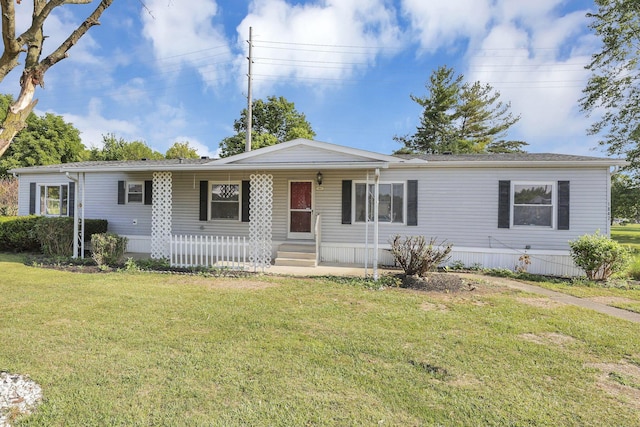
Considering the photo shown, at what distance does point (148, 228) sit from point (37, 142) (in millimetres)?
22737

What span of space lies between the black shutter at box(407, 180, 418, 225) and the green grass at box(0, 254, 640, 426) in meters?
3.78

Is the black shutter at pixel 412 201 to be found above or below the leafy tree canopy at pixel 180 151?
below

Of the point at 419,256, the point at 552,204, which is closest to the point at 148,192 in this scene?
the point at 419,256

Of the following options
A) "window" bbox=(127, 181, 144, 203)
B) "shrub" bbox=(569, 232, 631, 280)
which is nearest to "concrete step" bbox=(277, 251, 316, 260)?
"window" bbox=(127, 181, 144, 203)

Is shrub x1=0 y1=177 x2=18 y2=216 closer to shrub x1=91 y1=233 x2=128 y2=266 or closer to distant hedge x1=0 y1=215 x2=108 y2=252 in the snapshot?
distant hedge x1=0 y1=215 x2=108 y2=252

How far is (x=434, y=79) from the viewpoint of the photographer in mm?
25922

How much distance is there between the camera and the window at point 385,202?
992 cm

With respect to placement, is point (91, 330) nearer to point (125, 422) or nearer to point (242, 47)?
point (125, 422)

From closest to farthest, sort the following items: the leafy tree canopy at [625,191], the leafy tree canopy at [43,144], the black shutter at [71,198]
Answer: the black shutter at [71,198] < the leafy tree canopy at [625,191] < the leafy tree canopy at [43,144]

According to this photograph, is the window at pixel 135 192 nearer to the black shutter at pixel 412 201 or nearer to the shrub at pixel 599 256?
the black shutter at pixel 412 201

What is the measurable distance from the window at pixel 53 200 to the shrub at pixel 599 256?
16.9 meters

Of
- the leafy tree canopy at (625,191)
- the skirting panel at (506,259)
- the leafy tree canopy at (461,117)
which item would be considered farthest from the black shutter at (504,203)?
the leafy tree canopy at (461,117)

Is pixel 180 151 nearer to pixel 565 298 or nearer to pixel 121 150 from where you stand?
pixel 121 150

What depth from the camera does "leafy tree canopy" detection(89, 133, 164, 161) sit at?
28.2 metres
